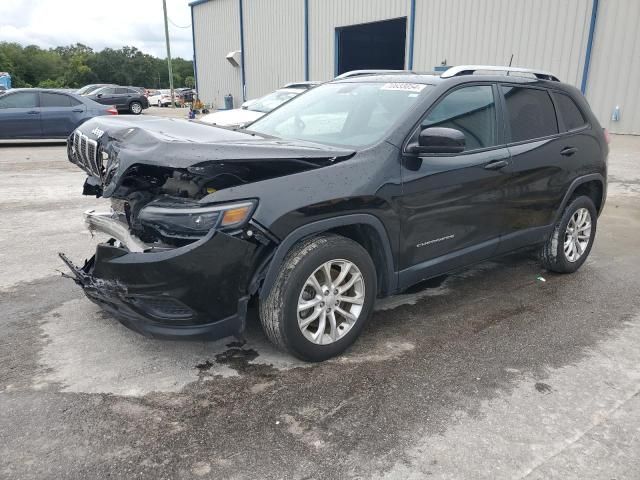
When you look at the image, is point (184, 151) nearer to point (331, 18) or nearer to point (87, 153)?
point (87, 153)

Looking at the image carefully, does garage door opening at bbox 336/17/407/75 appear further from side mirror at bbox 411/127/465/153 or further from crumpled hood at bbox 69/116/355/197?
crumpled hood at bbox 69/116/355/197

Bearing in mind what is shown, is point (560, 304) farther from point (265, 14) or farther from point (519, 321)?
point (265, 14)

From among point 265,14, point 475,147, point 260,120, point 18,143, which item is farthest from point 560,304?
point 265,14

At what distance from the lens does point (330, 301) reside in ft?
10.8

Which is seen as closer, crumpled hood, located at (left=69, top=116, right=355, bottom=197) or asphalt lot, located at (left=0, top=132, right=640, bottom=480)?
asphalt lot, located at (left=0, top=132, right=640, bottom=480)

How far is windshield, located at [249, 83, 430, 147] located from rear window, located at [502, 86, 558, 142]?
0.92m

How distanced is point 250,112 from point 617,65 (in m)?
9.36

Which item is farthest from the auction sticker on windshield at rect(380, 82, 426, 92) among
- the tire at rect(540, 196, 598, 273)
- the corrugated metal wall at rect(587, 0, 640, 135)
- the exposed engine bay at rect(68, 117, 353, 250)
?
the corrugated metal wall at rect(587, 0, 640, 135)

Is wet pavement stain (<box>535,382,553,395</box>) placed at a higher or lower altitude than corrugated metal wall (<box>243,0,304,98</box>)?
lower

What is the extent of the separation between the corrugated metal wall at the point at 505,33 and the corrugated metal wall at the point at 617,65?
384 mm

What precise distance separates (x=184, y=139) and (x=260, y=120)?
1.61m

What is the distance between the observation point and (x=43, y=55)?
90.8 metres

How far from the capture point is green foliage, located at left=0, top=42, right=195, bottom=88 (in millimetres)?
84250

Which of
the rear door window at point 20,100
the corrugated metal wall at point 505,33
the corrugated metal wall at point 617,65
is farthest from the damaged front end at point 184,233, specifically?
the corrugated metal wall at point 505,33
